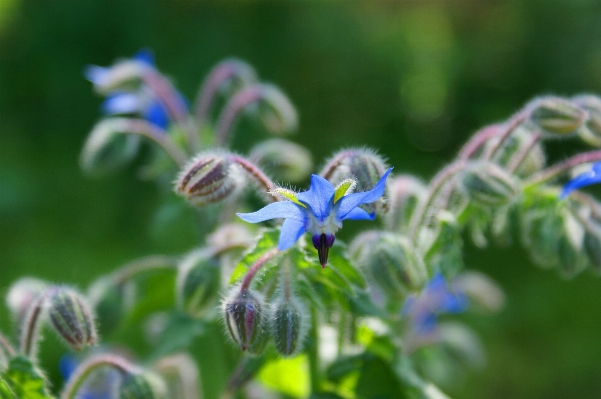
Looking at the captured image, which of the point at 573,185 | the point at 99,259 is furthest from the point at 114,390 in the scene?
the point at 99,259

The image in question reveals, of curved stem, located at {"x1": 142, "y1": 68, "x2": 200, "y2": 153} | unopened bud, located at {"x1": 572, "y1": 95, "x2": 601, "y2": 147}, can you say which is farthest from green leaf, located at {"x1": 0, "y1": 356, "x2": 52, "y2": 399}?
unopened bud, located at {"x1": 572, "y1": 95, "x2": 601, "y2": 147}

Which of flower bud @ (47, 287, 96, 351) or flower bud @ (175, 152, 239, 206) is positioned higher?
flower bud @ (175, 152, 239, 206)

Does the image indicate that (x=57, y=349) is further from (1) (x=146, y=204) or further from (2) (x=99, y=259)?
(1) (x=146, y=204)

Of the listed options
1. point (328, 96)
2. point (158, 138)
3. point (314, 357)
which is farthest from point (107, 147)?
point (328, 96)

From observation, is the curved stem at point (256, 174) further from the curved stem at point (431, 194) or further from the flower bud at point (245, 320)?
the curved stem at point (431, 194)

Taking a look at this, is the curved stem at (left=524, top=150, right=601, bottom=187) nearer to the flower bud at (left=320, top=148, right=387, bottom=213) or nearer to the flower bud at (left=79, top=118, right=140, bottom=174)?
the flower bud at (left=320, top=148, right=387, bottom=213)

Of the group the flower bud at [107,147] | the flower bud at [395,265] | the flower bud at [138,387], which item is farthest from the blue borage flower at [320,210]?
the flower bud at [107,147]
